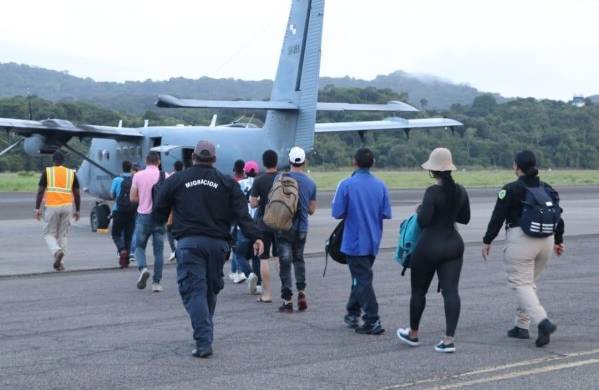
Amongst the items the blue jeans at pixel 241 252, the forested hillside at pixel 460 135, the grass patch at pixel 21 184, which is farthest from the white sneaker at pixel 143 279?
the forested hillside at pixel 460 135

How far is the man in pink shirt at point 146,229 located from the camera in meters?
12.6

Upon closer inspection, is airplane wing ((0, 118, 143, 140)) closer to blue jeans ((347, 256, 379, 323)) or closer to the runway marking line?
blue jeans ((347, 256, 379, 323))

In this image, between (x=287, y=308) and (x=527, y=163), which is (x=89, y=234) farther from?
(x=527, y=163)

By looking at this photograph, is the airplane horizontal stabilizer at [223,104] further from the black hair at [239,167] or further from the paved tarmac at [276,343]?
the paved tarmac at [276,343]

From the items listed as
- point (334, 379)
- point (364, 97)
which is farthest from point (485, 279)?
point (364, 97)

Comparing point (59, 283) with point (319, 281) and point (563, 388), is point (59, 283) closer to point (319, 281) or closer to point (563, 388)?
point (319, 281)

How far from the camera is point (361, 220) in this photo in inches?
376

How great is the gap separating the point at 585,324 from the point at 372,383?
356 cm

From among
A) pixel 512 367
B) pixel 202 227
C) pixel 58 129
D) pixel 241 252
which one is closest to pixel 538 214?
pixel 512 367

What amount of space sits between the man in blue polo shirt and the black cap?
4.53ft

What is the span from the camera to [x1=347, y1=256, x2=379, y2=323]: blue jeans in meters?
9.38

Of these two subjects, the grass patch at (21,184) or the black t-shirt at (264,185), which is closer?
the black t-shirt at (264,185)

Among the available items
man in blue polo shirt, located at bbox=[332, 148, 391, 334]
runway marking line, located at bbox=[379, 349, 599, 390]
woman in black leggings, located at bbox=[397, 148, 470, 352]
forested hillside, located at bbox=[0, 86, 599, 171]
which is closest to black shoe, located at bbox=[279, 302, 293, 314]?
man in blue polo shirt, located at bbox=[332, 148, 391, 334]

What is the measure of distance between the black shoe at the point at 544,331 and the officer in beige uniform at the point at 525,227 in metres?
0.14
